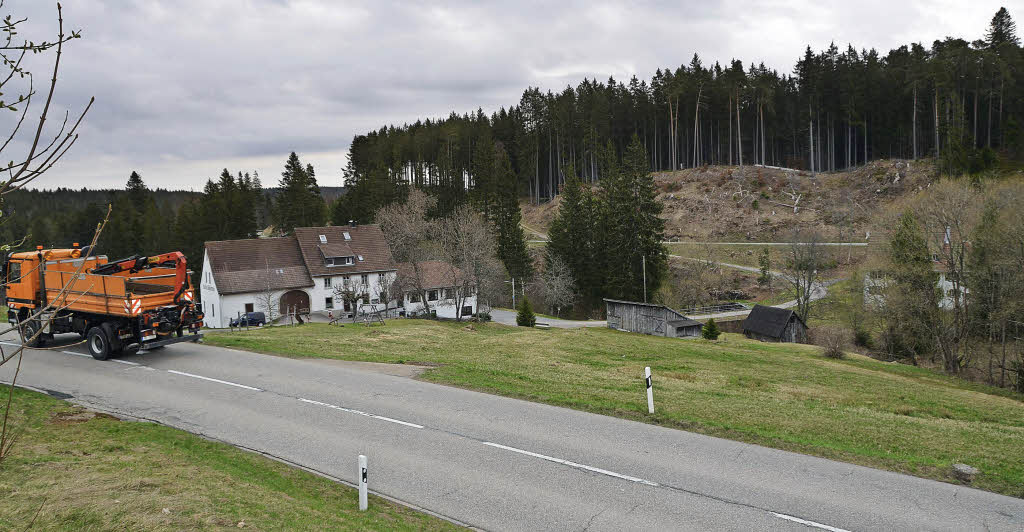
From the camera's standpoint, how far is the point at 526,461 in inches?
440

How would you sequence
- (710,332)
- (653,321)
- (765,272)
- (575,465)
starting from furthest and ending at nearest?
(765,272)
(653,321)
(710,332)
(575,465)

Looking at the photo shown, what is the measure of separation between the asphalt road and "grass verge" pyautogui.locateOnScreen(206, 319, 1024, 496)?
83 centimetres

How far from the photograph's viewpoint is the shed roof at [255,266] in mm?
50906

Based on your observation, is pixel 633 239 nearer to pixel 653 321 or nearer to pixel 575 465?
pixel 653 321

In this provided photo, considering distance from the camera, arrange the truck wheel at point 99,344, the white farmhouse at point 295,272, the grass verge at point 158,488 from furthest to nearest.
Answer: the white farmhouse at point 295,272, the truck wheel at point 99,344, the grass verge at point 158,488

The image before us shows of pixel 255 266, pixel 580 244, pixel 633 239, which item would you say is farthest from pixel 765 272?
pixel 255 266

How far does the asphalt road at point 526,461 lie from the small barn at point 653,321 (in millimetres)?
27554

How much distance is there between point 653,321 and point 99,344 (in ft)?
110

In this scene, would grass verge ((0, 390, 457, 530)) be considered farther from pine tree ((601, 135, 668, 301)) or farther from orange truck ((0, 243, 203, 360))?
pine tree ((601, 135, 668, 301))

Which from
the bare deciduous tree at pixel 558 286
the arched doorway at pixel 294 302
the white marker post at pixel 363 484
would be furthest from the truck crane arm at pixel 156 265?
the bare deciduous tree at pixel 558 286

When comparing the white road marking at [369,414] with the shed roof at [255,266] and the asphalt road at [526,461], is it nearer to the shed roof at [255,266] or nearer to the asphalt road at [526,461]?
the asphalt road at [526,461]

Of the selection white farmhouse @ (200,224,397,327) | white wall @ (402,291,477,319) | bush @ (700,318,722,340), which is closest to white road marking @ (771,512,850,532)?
bush @ (700,318,722,340)

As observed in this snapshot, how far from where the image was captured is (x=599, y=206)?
6825 cm

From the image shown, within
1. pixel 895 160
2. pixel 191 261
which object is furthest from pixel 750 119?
pixel 191 261
